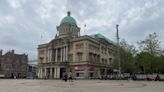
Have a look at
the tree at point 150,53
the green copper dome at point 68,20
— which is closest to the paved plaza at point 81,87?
the tree at point 150,53

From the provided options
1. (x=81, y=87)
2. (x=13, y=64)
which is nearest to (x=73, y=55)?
(x=13, y=64)

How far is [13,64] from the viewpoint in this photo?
388 feet

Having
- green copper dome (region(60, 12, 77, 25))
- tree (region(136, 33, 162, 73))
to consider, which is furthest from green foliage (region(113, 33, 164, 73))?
green copper dome (region(60, 12, 77, 25))

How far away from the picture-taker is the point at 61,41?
87625 millimetres

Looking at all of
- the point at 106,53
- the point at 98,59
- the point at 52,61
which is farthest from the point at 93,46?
the point at 52,61

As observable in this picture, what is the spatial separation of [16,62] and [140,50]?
74.7 m

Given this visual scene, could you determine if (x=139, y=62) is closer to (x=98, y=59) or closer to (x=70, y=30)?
(x=98, y=59)

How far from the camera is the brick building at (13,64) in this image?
11412 centimetres

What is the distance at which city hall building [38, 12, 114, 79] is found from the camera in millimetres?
79250

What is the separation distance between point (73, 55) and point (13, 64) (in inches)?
1929

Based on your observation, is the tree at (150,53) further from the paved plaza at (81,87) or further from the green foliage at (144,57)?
the paved plaza at (81,87)

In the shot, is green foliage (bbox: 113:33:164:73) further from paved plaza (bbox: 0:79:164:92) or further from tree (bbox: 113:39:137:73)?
paved plaza (bbox: 0:79:164:92)

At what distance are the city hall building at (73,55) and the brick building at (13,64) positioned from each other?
86.8 feet

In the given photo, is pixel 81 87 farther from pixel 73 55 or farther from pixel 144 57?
pixel 73 55
